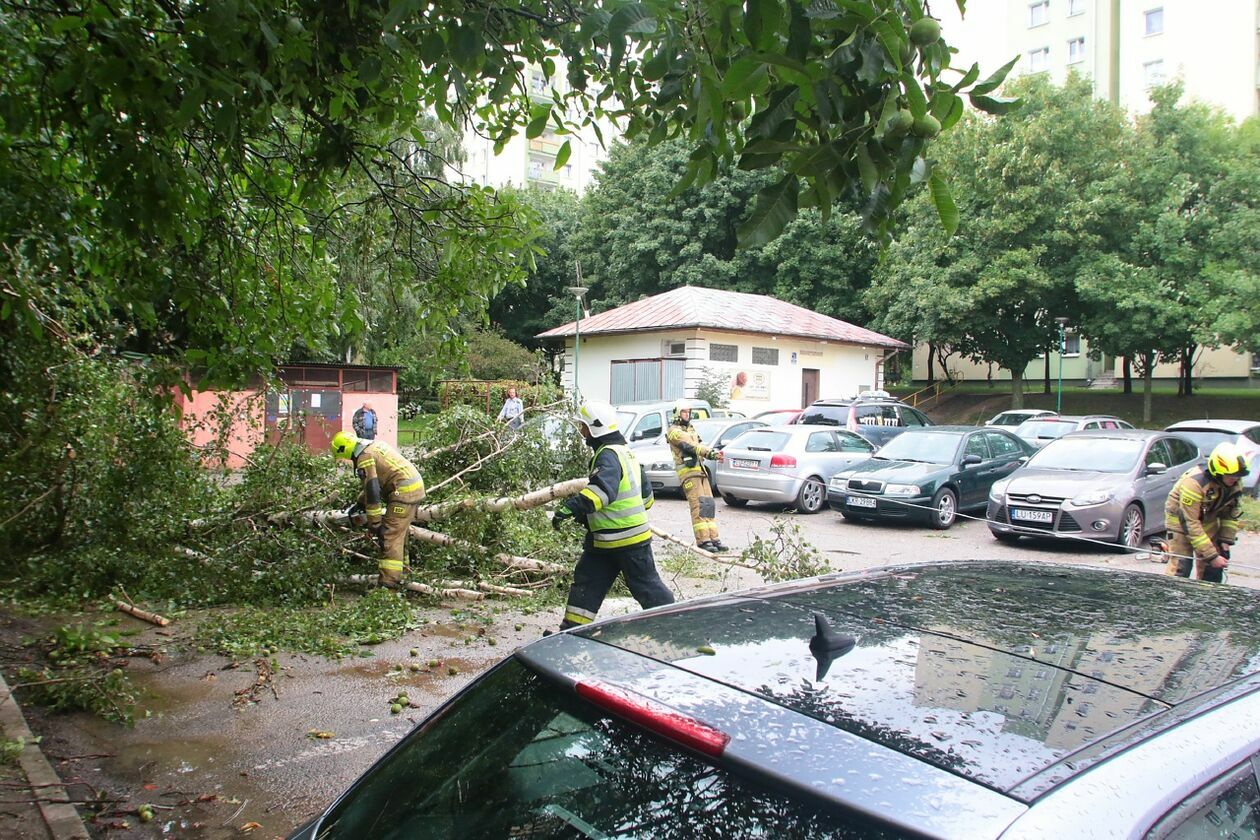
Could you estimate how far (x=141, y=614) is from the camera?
24.1 ft

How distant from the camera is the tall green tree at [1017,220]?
3098 cm

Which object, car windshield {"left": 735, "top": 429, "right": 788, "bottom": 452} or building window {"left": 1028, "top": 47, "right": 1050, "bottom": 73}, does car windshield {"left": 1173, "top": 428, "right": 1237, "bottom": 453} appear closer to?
car windshield {"left": 735, "top": 429, "right": 788, "bottom": 452}

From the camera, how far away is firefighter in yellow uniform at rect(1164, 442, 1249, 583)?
6.99m

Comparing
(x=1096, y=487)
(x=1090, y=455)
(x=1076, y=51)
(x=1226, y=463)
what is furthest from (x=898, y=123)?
(x=1076, y=51)

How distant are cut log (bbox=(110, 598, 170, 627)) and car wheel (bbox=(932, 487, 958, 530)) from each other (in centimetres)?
1043

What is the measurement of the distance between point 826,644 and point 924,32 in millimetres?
1851

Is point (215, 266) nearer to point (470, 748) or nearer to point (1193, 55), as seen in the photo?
point (470, 748)

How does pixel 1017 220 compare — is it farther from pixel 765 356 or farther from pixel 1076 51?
pixel 1076 51

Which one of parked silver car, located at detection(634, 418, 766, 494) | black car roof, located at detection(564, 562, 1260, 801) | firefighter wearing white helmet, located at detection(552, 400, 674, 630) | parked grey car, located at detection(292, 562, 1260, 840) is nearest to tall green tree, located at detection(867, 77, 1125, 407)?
parked silver car, located at detection(634, 418, 766, 494)

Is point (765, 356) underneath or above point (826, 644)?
above

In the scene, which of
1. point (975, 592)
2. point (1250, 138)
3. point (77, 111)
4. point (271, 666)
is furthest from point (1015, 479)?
point (1250, 138)

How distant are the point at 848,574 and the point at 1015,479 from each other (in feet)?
34.8

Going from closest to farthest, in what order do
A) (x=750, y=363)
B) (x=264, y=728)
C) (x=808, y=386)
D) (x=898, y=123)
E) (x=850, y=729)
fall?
(x=850, y=729) < (x=898, y=123) < (x=264, y=728) < (x=750, y=363) < (x=808, y=386)

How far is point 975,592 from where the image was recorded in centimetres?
240
